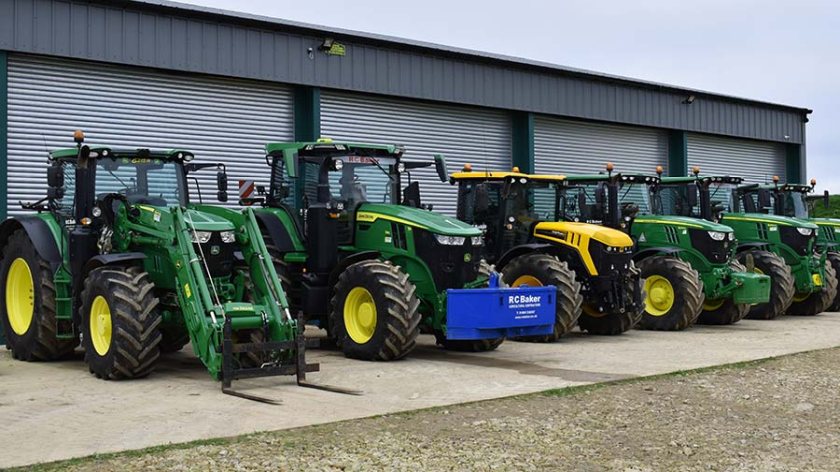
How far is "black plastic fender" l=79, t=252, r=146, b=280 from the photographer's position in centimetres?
1160

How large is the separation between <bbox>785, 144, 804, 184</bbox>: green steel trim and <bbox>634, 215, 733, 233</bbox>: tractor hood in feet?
51.7

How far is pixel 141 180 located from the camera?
12.9 m

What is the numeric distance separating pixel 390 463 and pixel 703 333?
10928 millimetres

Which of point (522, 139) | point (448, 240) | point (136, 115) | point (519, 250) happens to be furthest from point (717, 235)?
point (136, 115)

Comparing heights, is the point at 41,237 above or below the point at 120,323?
above

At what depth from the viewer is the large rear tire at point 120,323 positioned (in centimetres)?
1099

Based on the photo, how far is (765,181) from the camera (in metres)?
32.2

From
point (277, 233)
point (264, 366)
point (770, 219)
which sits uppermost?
point (770, 219)

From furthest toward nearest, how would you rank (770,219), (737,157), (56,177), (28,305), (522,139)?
(737,157)
(522,139)
(770,219)
(28,305)
(56,177)

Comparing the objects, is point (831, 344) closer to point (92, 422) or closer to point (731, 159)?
point (92, 422)

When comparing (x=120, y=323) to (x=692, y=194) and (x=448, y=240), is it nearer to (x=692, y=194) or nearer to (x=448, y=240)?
(x=448, y=240)

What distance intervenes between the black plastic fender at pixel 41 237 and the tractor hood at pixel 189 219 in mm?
1348

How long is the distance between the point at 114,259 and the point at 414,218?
376 centimetres

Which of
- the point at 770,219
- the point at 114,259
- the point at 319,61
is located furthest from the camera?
the point at 770,219
